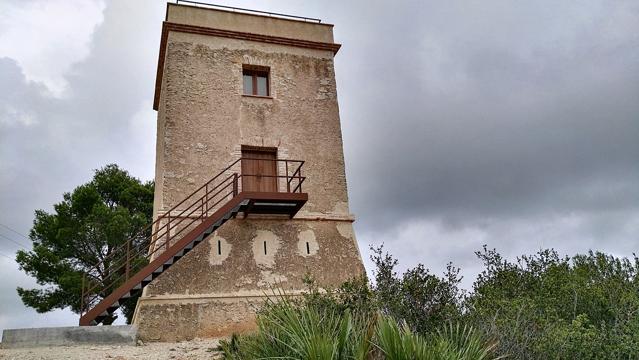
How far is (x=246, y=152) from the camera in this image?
14.5 m

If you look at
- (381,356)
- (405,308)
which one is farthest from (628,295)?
(381,356)

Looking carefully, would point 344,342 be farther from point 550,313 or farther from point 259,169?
point 259,169

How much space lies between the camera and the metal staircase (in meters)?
11.4

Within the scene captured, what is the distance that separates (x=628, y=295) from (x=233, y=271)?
869 centimetres

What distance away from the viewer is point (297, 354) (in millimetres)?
6828

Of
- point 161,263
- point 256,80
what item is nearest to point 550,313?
point 161,263

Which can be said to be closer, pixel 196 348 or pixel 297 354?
pixel 297 354

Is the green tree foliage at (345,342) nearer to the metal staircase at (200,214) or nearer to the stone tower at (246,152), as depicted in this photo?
the metal staircase at (200,214)

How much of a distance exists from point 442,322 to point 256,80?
29.9 ft

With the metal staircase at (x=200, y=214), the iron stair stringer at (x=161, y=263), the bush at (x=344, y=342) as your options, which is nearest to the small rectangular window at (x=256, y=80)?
the metal staircase at (x=200, y=214)

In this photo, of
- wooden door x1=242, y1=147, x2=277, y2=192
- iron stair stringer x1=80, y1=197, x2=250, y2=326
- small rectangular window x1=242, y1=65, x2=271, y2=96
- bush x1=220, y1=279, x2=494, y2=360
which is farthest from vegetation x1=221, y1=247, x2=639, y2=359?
small rectangular window x1=242, y1=65, x2=271, y2=96

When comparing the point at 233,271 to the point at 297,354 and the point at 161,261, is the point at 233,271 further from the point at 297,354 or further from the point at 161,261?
the point at 297,354

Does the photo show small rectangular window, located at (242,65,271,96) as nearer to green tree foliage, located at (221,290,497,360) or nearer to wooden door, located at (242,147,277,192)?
wooden door, located at (242,147,277,192)

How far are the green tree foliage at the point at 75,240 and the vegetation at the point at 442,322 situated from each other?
42.6 ft
